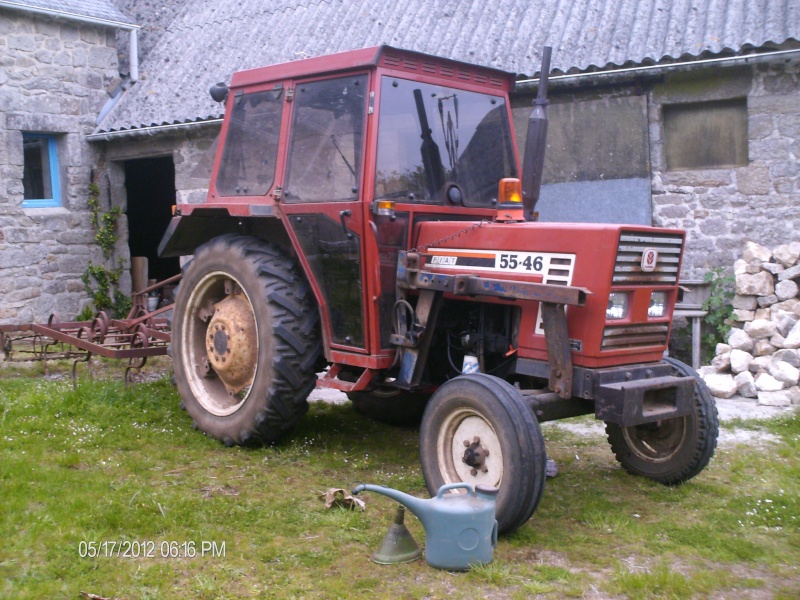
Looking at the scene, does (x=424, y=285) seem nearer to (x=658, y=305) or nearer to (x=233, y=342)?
(x=658, y=305)

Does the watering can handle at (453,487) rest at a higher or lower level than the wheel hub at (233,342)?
lower

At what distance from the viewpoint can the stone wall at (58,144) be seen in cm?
1023

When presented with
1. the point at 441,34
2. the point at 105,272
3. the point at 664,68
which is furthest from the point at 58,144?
the point at 664,68

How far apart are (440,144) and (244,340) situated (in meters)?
1.64

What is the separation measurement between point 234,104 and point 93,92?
21.9 ft

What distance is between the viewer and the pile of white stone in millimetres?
6660

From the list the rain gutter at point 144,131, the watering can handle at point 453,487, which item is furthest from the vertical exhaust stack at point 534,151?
the rain gutter at point 144,131

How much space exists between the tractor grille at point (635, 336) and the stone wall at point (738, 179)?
388 cm

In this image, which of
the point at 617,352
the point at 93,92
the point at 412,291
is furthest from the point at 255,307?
the point at 93,92

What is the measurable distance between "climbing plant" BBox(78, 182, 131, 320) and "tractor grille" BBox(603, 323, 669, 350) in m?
8.39

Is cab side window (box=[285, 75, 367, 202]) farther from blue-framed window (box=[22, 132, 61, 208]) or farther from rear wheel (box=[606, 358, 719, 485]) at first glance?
blue-framed window (box=[22, 132, 61, 208])

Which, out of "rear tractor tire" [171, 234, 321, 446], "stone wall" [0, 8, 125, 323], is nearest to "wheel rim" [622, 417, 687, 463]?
"rear tractor tire" [171, 234, 321, 446]

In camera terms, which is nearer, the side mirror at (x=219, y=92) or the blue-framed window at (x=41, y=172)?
the side mirror at (x=219, y=92)

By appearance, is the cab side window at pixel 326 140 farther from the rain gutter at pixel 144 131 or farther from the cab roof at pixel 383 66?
the rain gutter at pixel 144 131
